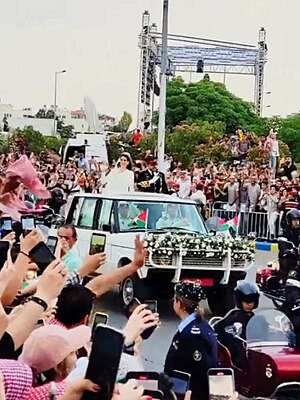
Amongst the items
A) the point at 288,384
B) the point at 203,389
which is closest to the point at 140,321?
the point at 203,389

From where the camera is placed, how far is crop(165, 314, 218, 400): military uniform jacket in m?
6.20

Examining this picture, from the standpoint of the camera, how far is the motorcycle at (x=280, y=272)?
39.5 feet

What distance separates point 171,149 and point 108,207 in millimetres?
38233

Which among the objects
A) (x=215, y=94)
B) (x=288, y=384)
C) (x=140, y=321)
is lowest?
(x=288, y=384)

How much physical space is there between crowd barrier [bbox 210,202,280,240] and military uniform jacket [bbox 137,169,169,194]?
3383 millimetres

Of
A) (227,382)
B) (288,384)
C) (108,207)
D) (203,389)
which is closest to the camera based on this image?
(227,382)

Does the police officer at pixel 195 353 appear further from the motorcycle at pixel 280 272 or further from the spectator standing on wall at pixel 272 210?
the spectator standing on wall at pixel 272 210

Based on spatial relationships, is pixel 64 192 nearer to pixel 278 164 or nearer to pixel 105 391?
pixel 278 164

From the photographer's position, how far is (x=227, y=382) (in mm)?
5203

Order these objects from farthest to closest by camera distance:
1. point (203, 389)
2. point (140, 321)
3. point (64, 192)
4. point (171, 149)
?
point (171, 149), point (64, 192), point (203, 389), point (140, 321)

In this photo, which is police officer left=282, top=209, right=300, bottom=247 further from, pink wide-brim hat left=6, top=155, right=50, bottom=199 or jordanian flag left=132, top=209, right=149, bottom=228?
pink wide-brim hat left=6, top=155, right=50, bottom=199

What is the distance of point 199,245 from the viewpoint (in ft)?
40.0

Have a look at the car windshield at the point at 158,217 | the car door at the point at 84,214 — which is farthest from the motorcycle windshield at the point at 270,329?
the car door at the point at 84,214

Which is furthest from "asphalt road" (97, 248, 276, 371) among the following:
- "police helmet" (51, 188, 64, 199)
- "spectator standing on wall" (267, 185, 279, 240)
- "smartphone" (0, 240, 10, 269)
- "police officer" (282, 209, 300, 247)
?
"spectator standing on wall" (267, 185, 279, 240)
